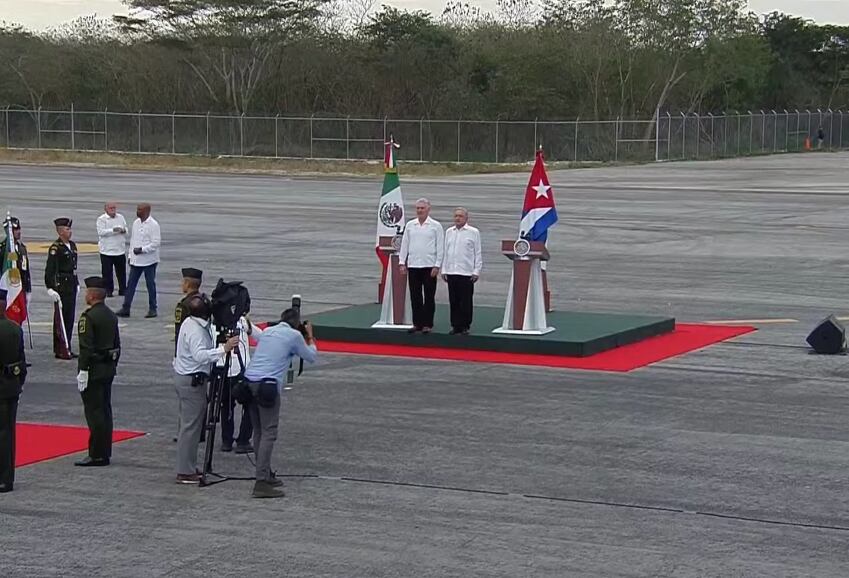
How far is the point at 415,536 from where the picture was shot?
9.36 metres

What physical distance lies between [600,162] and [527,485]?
193 feet

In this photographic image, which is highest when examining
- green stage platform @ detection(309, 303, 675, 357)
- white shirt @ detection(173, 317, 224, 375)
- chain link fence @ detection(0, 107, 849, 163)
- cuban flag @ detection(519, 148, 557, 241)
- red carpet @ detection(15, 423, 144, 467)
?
chain link fence @ detection(0, 107, 849, 163)

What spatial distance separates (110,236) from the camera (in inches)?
862

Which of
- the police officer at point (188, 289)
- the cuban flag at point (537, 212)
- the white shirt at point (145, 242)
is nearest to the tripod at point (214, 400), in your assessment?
the police officer at point (188, 289)

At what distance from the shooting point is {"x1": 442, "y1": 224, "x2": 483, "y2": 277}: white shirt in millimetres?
17500

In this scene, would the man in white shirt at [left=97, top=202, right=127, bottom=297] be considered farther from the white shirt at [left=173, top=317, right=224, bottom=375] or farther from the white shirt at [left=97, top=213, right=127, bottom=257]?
the white shirt at [left=173, top=317, right=224, bottom=375]

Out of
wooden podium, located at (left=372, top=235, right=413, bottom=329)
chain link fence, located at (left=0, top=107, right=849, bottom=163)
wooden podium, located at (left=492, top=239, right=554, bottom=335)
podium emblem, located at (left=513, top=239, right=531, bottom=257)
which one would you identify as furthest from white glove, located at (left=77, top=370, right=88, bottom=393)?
chain link fence, located at (left=0, top=107, right=849, bottom=163)

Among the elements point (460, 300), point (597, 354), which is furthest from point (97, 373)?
point (597, 354)

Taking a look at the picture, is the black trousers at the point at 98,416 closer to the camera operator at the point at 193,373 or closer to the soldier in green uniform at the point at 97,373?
the soldier in green uniform at the point at 97,373

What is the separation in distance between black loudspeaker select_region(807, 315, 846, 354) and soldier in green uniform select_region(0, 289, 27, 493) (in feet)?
34.7

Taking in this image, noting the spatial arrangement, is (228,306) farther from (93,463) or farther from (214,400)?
(93,463)

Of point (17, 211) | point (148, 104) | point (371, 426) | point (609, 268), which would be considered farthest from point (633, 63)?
point (371, 426)

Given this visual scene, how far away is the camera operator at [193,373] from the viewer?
→ 1068 cm

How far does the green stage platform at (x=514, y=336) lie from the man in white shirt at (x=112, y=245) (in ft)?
13.2
